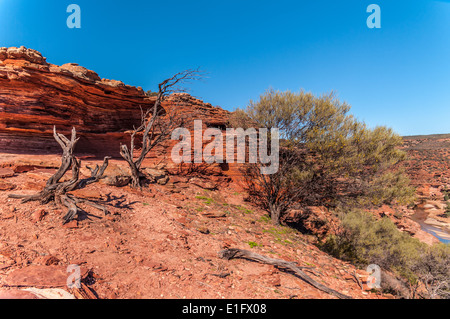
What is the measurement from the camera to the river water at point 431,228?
70.1 feet

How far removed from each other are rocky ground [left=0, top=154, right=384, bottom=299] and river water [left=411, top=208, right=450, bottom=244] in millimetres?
25124

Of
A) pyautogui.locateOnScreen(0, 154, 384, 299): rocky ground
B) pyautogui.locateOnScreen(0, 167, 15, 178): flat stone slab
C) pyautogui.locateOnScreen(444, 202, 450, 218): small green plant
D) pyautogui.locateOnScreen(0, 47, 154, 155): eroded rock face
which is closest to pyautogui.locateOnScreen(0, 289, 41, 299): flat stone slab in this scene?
pyautogui.locateOnScreen(0, 154, 384, 299): rocky ground

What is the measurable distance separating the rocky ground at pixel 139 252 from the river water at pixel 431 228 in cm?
2512

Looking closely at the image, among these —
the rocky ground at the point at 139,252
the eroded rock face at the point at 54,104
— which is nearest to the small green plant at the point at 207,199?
the rocky ground at the point at 139,252

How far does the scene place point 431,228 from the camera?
2433cm

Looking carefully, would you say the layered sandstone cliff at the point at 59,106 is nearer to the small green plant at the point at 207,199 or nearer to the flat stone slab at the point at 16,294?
the small green plant at the point at 207,199

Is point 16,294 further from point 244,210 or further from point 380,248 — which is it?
point 380,248

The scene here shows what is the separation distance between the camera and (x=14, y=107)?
10.3 m

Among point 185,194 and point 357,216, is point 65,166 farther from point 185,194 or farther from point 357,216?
point 357,216

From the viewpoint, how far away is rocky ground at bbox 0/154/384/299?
10.2 ft

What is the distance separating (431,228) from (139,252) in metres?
35.1

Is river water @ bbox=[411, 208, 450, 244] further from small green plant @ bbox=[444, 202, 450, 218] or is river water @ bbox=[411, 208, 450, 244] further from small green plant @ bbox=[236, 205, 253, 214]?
small green plant @ bbox=[236, 205, 253, 214]

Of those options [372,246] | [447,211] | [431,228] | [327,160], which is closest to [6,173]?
[327,160]

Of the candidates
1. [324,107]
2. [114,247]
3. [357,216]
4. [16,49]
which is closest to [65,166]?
[114,247]
